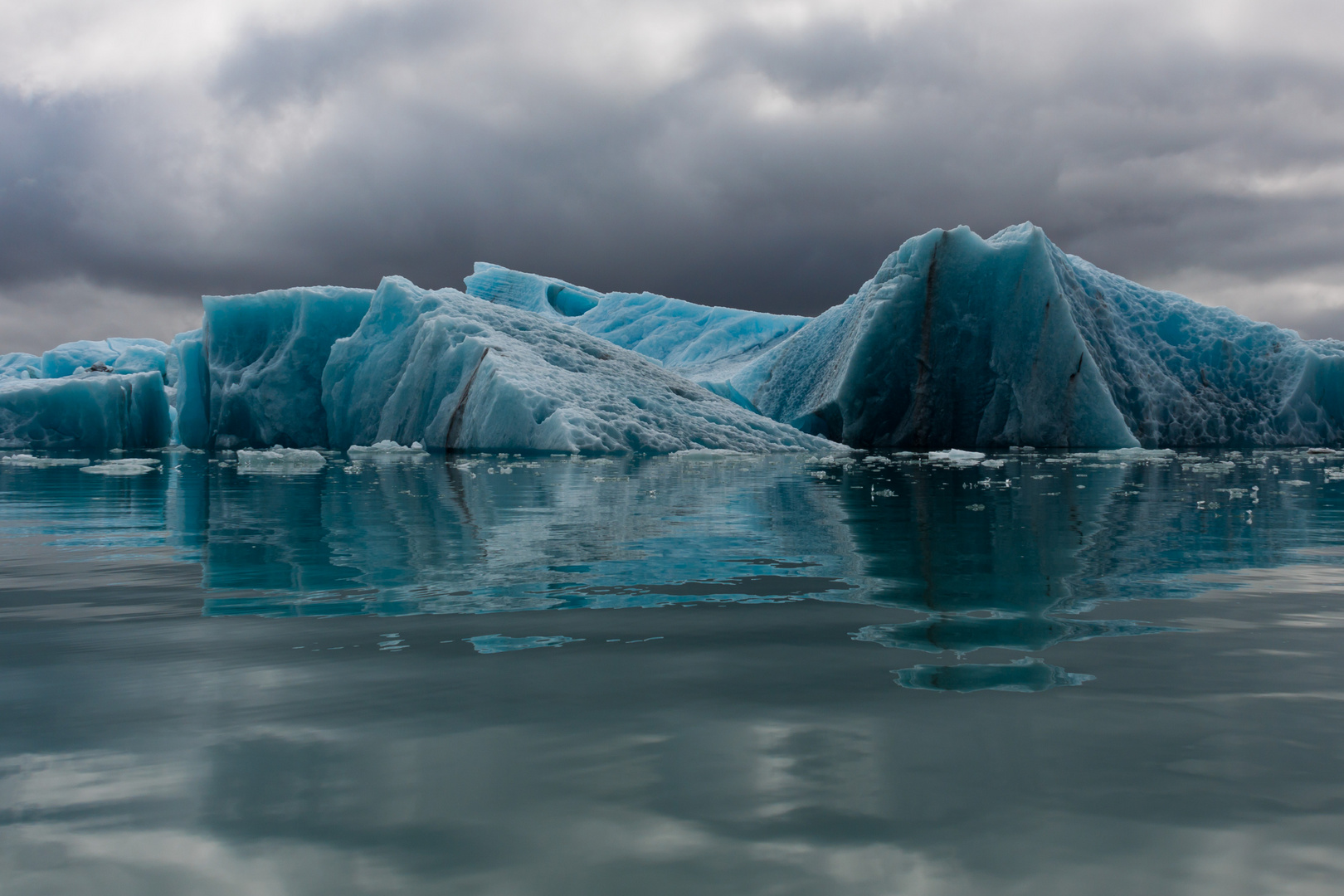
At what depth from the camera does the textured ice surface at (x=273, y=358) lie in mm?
22516

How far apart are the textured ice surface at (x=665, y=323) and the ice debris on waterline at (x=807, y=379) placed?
Answer: 305 inches

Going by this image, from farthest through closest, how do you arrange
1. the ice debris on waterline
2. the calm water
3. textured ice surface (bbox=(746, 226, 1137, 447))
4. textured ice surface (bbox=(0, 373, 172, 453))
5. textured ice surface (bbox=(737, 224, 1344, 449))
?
textured ice surface (bbox=(0, 373, 172, 453)) < textured ice surface (bbox=(737, 224, 1344, 449)) < textured ice surface (bbox=(746, 226, 1137, 447)) < the ice debris on waterline < the calm water

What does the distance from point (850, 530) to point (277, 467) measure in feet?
35.0

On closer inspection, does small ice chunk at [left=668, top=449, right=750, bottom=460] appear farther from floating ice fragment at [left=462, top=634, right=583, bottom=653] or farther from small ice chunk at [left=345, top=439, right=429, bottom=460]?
floating ice fragment at [left=462, top=634, right=583, bottom=653]

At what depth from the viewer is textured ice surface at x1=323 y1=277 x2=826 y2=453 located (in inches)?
663

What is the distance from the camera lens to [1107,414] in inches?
832

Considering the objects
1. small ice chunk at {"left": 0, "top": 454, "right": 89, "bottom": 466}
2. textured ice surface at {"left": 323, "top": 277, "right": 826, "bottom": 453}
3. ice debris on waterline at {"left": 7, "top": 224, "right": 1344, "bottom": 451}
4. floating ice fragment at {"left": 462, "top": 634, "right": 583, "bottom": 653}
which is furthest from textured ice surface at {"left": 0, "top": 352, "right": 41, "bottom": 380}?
floating ice fragment at {"left": 462, "top": 634, "right": 583, "bottom": 653}

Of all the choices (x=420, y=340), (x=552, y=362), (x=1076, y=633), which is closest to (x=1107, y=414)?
(x=552, y=362)

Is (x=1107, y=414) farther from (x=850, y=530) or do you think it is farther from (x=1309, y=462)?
(x=850, y=530)

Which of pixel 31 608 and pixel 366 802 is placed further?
pixel 31 608

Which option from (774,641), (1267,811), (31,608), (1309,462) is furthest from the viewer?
(1309,462)

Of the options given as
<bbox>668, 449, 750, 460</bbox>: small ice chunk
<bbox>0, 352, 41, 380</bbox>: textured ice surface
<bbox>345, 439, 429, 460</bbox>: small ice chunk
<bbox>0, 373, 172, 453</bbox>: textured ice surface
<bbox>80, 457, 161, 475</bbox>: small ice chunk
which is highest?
<bbox>0, 352, 41, 380</bbox>: textured ice surface

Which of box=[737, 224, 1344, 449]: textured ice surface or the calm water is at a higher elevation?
box=[737, 224, 1344, 449]: textured ice surface

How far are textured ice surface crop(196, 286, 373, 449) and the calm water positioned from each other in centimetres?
1932
